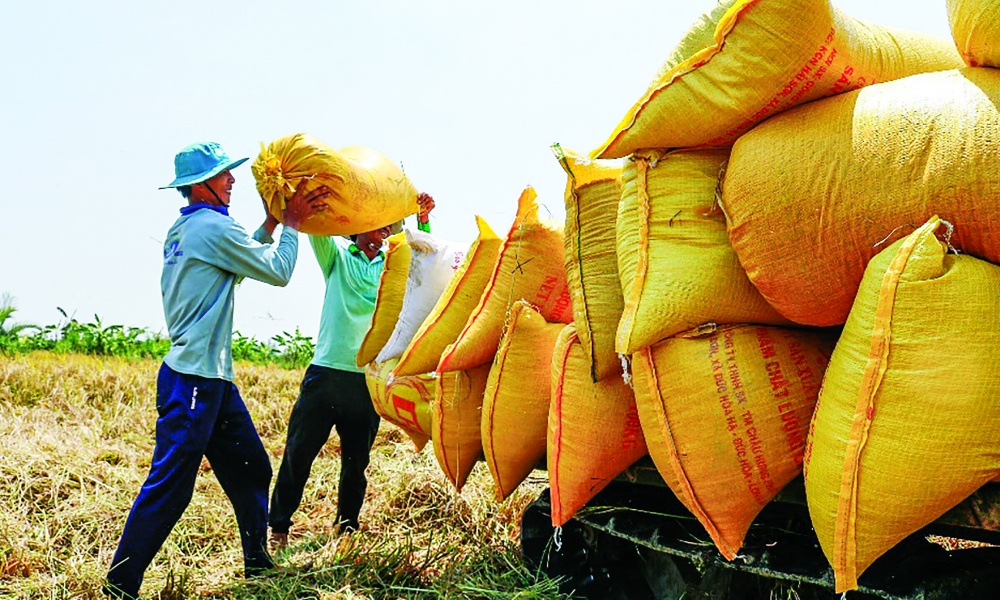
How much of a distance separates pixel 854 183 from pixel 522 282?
1359mm

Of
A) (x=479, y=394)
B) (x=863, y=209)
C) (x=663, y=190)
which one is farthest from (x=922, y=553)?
(x=479, y=394)

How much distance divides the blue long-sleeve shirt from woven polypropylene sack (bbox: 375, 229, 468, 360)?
601 mm

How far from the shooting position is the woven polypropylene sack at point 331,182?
13.1 feet

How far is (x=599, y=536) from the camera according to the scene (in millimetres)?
3203

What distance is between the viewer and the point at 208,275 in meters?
3.96

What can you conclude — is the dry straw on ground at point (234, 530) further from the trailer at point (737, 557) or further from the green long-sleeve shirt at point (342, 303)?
the green long-sleeve shirt at point (342, 303)

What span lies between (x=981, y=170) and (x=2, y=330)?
42.9ft

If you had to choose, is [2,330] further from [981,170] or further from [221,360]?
[981,170]

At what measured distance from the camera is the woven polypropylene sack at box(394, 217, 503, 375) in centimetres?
339

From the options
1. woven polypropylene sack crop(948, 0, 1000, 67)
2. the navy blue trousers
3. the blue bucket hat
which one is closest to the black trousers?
the navy blue trousers

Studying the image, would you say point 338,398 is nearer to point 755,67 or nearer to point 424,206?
point 424,206

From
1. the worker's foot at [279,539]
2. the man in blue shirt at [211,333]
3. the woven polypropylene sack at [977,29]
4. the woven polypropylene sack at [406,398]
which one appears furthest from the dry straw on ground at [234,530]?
the woven polypropylene sack at [977,29]

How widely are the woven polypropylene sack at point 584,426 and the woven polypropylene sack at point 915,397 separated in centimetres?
80

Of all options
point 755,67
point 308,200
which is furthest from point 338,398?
point 755,67
